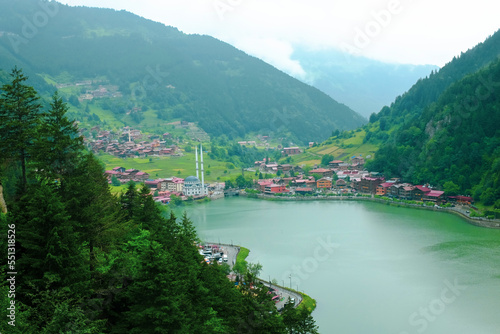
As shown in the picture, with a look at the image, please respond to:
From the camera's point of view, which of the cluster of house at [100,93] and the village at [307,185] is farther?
the cluster of house at [100,93]

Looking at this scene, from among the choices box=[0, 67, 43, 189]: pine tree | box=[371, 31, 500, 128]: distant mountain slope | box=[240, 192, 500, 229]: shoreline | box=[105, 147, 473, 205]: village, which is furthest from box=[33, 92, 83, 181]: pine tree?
box=[371, 31, 500, 128]: distant mountain slope

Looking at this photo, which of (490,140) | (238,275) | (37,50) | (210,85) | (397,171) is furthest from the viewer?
(210,85)

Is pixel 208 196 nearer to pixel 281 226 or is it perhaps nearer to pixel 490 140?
pixel 281 226

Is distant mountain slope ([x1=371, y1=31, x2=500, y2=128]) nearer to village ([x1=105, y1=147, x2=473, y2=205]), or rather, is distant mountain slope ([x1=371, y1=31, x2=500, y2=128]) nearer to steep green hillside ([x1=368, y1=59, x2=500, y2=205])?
steep green hillside ([x1=368, y1=59, x2=500, y2=205])

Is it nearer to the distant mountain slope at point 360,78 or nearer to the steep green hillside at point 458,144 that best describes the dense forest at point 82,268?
the steep green hillside at point 458,144

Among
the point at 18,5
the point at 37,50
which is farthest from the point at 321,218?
the point at 18,5

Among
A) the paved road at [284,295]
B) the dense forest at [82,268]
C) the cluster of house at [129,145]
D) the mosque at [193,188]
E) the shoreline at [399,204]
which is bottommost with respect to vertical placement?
the paved road at [284,295]

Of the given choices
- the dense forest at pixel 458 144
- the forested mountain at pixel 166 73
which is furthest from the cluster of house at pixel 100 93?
the dense forest at pixel 458 144
